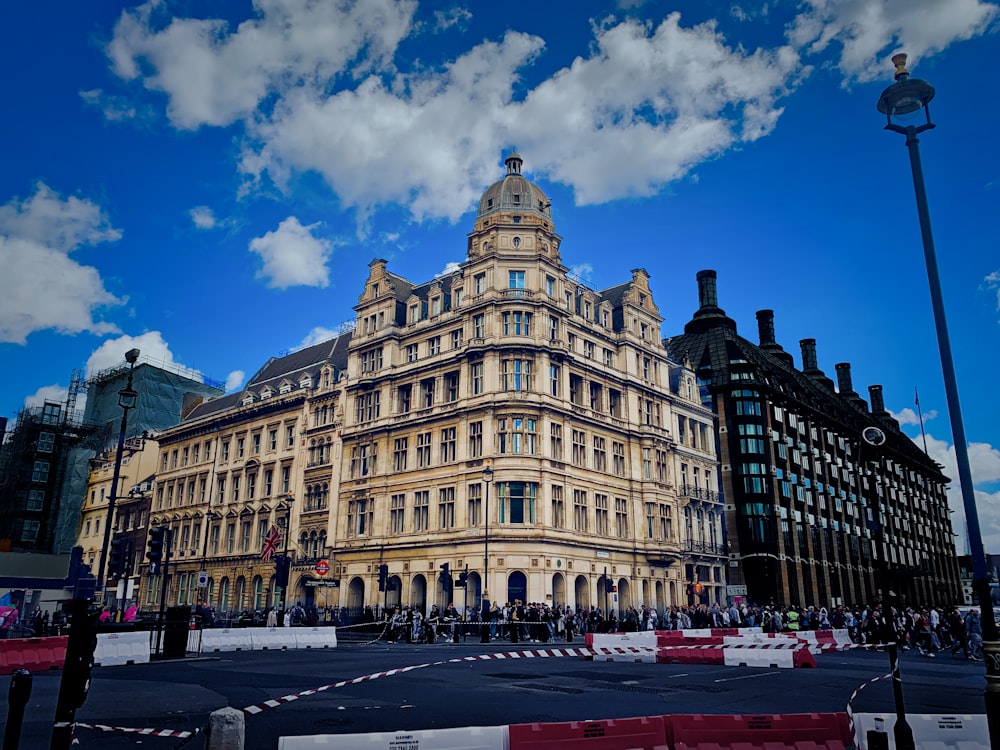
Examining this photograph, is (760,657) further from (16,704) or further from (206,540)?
→ (206,540)

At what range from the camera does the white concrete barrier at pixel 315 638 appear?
99.0 feet

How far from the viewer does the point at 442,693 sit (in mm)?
15031

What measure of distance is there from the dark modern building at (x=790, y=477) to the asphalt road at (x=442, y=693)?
35061mm

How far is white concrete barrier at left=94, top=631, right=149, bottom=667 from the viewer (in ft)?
69.9

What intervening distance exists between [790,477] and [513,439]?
34.0 metres

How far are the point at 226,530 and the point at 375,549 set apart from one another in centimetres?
1897

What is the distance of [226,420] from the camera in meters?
66.2

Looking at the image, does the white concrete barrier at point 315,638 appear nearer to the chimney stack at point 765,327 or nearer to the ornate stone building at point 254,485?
the ornate stone building at point 254,485

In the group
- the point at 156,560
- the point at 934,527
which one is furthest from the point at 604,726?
the point at 934,527

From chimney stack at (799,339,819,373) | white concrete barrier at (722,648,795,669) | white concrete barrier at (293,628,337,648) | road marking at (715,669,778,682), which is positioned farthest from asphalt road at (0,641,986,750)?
chimney stack at (799,339,819,373)

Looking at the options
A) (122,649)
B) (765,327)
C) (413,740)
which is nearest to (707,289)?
(765,327)

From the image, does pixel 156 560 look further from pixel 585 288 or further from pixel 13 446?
pixel 13 446

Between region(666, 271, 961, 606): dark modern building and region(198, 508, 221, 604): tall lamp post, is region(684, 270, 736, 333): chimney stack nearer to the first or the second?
region(666, 271, 961, 606): dark modern building

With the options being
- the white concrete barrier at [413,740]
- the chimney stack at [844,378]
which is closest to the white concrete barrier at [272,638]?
the white concrete barrier at [413,740]
